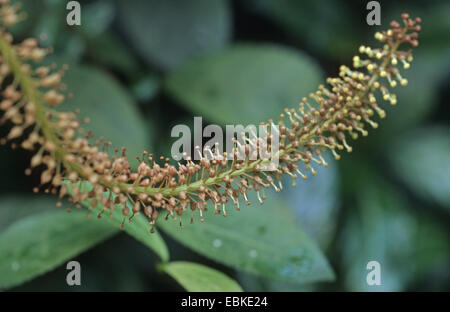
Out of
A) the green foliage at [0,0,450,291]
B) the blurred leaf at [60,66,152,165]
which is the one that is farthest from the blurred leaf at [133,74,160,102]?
the blurred leaf at [60,66,152,165]

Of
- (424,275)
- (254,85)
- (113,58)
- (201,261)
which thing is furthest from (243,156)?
(424,275)

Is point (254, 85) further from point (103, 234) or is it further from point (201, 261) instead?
point (103, 234)

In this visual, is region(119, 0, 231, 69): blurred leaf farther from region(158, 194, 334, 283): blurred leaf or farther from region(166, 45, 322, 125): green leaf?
region(158, 194, 334, 283): blurred leaf

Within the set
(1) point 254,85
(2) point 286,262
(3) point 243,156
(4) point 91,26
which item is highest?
(4) point 91,26

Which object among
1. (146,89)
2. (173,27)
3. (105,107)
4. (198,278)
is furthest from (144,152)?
(173,27)

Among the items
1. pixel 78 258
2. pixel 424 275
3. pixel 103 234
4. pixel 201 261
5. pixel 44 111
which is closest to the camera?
pixel 44 111

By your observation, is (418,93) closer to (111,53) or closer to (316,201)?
(316,201)
